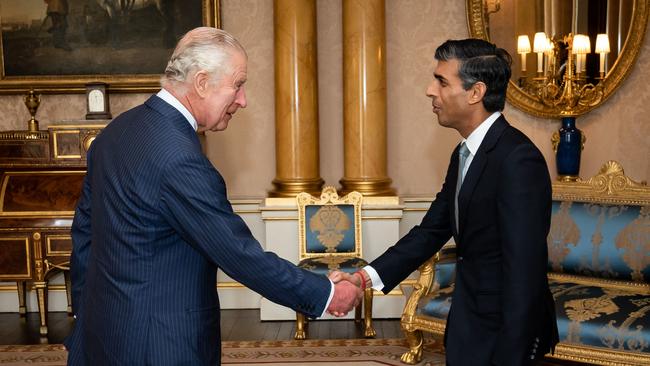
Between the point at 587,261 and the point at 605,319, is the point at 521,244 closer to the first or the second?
the point at 605,319

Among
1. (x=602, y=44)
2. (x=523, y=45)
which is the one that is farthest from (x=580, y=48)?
(x=523, y=45)

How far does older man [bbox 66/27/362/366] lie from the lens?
6.22 ft

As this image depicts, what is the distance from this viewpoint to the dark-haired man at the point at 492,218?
2.08 meters

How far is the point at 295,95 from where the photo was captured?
225 inches

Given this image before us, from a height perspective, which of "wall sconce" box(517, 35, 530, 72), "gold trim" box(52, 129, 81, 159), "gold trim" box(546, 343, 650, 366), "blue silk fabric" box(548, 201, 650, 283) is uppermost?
"wall sconce" box(517, 35, 530, 72)

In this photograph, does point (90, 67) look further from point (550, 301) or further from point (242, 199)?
point (550, 301)

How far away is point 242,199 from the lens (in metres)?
6.09

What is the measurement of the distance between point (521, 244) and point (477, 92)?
1.74 feet

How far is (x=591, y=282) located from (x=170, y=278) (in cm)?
334

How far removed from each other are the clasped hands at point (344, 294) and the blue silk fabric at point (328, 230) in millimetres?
2736

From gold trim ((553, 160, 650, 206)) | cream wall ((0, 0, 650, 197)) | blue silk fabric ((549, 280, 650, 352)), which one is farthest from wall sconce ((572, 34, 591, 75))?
blue silk fabric ((549, 280, 650, 352))

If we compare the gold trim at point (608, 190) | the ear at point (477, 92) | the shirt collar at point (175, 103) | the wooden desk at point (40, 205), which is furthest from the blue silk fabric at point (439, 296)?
the wooden desk at point (40, 205)

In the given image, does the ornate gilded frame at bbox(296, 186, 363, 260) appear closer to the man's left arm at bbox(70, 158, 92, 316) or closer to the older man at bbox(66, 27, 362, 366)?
the man's left arm at bbox(70, 158, 92, 316)

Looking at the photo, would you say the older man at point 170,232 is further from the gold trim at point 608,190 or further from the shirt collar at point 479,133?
the gold trim at point 608,190
